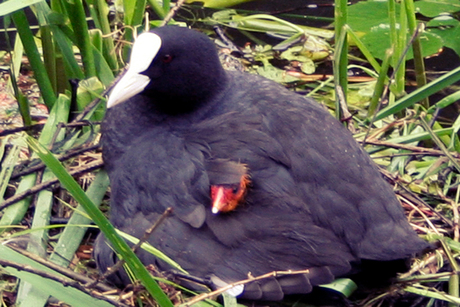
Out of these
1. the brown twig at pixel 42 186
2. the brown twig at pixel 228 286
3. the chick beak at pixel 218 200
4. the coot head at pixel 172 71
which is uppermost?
the coot head at pixel 172 71

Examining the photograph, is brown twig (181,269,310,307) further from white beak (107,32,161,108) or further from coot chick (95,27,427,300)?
white beak (107,32,161,108)

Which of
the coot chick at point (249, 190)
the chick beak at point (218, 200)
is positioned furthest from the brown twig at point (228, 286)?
the chick beak at point (218, 200)

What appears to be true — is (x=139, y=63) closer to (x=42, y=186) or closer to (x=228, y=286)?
(x=42, y=186)

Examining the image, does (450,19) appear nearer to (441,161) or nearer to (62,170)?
(441,161)

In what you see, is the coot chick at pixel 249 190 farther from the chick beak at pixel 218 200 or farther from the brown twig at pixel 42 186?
the brown twig at pixel 42 186

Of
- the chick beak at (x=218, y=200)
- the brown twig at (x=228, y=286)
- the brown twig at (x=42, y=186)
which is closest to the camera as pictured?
the brown twig at (x=228, y=286)

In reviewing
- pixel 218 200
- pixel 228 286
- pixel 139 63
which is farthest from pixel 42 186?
pixel 228 286

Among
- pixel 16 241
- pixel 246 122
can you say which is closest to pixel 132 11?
pixel 246 122
